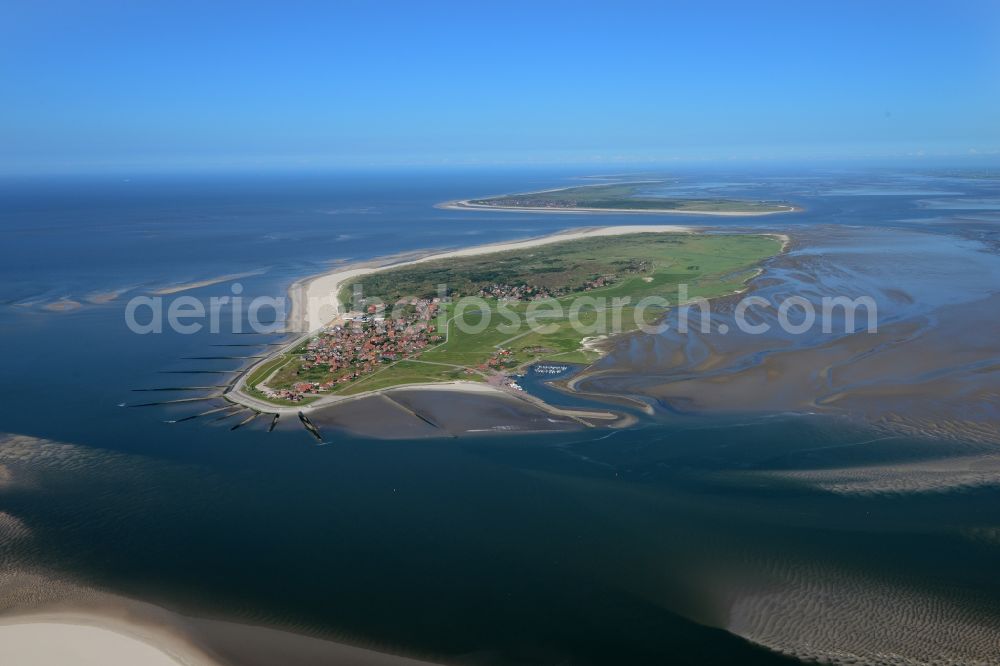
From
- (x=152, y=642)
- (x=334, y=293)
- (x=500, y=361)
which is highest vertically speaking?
(x=334, y=293)

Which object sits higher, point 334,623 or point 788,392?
point 788,392

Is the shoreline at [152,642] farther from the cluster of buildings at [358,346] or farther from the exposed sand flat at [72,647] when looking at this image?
the cluster of buildings at [358,346]

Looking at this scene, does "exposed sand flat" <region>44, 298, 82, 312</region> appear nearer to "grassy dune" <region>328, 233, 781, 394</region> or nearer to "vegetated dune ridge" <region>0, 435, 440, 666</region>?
"grassy dune" <region>328, 233, 781, 394</region>

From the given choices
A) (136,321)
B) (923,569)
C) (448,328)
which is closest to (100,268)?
(136,321)

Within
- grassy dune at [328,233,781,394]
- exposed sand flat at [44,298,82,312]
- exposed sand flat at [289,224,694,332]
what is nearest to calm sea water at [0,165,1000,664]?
grassy dune at [328,233,781,394]

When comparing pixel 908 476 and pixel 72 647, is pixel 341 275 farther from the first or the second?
pixel 908 476

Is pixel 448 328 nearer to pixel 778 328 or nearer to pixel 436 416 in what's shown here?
pixel 436 416

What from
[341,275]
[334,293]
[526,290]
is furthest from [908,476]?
[341,275]

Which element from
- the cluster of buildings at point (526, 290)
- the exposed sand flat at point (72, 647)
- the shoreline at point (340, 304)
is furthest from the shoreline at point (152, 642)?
the cluster of buildings at point (526, 290)
